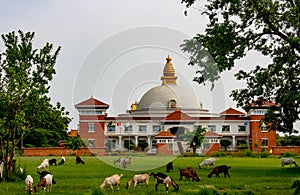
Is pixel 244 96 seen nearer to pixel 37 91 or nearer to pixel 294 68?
pixel 294 68

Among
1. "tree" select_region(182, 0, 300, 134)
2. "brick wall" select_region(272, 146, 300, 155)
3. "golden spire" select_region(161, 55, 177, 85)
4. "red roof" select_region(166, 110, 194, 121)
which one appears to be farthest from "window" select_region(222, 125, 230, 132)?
"tree" select_region(182, 0, 300, 134)

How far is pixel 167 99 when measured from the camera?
288 ft

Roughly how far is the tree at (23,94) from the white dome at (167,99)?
6362cm

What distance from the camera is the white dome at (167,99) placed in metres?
86.8

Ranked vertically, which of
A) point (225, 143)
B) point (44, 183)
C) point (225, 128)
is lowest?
point (44, 183)

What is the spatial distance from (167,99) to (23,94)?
2647 inches

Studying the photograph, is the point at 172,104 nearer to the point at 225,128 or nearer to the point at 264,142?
the point at 225,128

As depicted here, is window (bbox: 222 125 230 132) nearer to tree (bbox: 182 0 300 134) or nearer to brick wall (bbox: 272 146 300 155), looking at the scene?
brick wall (bbox: 272 146 300 155)

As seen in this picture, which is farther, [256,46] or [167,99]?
[167,99]

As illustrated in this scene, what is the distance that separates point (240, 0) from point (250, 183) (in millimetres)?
7193

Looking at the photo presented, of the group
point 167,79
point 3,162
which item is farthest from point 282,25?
point 167,79

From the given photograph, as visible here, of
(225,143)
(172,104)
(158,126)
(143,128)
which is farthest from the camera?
(172,104)

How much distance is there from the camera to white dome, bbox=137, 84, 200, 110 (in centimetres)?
8675

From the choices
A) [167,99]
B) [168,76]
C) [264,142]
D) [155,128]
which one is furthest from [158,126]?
[168,76]
